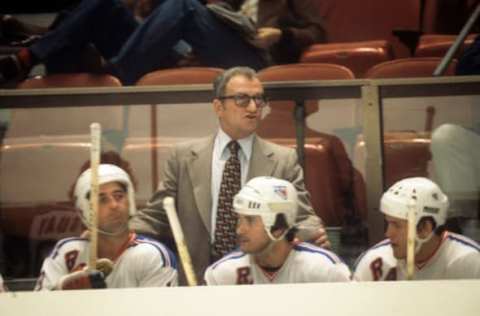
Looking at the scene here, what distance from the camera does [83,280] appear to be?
2627 millimetres

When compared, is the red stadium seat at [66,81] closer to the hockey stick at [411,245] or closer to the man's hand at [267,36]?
the man's hand at [267,36]

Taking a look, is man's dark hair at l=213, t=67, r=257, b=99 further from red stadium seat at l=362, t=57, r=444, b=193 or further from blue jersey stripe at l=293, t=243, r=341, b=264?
blue jersey stripe at l=293, t=243, r=341, b=264

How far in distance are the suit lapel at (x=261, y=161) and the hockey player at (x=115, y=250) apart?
0.30 meters

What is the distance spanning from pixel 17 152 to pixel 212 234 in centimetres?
57

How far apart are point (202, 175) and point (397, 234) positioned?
0.53 meters

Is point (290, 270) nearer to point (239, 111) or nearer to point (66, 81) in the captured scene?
point (239, 111)

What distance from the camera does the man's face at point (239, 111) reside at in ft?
9.55

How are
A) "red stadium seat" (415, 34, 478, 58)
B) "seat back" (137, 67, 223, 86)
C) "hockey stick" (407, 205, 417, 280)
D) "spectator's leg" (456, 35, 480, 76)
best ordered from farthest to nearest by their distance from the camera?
"red stadium seat" (415, 34, 478, 58), "seat back" (137, 67, 223, 86), "spectator's leg" (456, 35, 480, 76), "hockey stick" (407, 205, 417, 280)

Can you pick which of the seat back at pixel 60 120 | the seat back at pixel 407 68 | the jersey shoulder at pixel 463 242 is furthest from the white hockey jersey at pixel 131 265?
the seat back at pixel 407 68

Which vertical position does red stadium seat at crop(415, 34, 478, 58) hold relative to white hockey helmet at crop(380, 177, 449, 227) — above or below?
above

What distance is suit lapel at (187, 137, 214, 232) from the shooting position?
115 inches

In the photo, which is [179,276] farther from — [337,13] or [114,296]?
[337,13]

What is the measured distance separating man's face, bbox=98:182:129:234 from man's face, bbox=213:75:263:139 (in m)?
0.32

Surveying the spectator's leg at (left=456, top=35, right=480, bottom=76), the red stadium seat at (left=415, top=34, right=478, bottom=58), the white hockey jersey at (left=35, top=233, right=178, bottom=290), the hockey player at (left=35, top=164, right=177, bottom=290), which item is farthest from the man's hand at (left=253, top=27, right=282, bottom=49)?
the white hockey jersey at (left=35, top=233, right=178, bottom=290)
